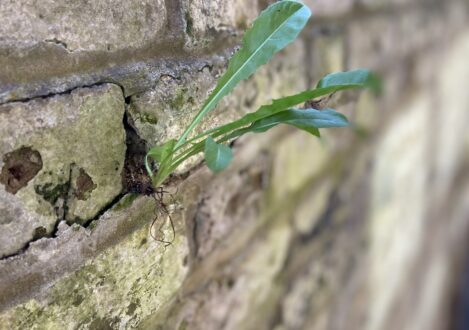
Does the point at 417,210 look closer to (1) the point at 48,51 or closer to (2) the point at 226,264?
(2) the point at 226,264

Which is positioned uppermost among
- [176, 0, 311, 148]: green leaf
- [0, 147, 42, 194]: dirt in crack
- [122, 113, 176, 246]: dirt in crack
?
[176, 0, 311, 148]: green leaf

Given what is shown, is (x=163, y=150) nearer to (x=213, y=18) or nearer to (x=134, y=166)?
(x=134, y=166)

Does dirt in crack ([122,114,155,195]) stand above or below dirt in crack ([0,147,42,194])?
above

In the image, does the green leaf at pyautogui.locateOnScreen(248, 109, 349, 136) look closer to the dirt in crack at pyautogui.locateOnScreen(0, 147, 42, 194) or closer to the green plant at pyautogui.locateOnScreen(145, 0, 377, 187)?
the green plant at pyautogui.locateOnScreen(145, 0, 377, 187)

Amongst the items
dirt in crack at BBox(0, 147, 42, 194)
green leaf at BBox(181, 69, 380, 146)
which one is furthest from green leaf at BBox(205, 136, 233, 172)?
dirt in crack at BBox(0, 147, 42, 194)

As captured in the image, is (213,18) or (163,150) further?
(213,18)

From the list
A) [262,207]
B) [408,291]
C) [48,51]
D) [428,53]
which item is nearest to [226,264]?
[262,207]

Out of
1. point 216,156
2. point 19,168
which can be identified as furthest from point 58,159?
point 216,156

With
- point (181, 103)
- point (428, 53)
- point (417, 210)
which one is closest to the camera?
point (181, 103)
